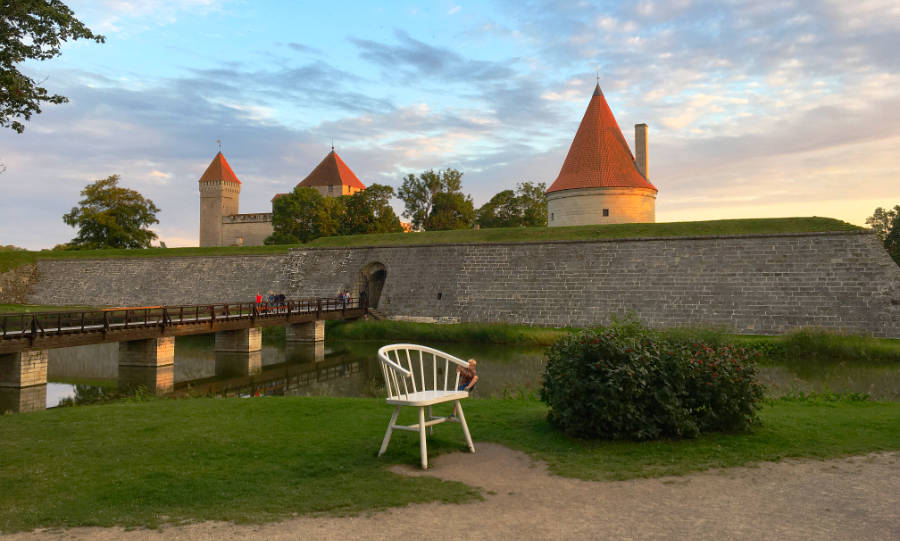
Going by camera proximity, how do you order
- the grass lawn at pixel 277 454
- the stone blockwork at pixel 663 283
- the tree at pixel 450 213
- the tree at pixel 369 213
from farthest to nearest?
1. the tree at pixel 450 213
2. the tree at pixel 369 213
3. the stone blockwork at pixel 663 283
4. the grass lawn at pixel 277 454

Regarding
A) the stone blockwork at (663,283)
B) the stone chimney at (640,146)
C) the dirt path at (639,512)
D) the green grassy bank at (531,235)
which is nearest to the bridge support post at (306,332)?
the stone blockwork at (663,283)

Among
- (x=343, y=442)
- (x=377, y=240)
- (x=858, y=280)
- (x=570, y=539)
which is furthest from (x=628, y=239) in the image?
(x=570, y=539)

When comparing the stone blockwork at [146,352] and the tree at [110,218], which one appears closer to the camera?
the stone blockwork at [146,352]

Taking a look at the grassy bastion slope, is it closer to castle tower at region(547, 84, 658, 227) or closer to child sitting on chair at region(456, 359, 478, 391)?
castle tower at region(547, 84, 658, 227)

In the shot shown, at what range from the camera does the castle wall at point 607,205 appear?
110 feet

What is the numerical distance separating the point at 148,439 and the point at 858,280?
76.0 feet

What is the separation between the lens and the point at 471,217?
54.2m

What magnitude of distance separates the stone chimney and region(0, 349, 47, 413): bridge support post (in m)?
30.6

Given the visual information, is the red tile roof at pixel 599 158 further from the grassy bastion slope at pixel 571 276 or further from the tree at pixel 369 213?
the tree at pixel 369 213

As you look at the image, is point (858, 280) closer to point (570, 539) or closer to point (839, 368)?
point (839, 368)

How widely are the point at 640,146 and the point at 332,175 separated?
111 feet

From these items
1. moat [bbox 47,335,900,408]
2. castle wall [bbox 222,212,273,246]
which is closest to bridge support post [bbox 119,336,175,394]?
moat [bbox 47,335,900,408]

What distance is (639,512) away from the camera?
4617 mm

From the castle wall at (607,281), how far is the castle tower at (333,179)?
25870 mm
